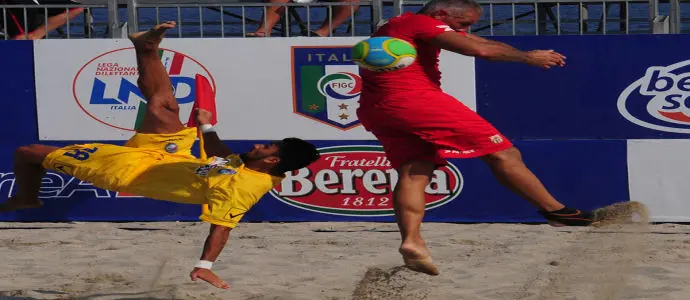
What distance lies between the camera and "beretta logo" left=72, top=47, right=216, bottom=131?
31.1 ft

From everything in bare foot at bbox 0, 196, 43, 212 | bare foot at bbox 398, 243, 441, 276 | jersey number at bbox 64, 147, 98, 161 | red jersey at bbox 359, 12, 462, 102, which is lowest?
bare foot at bbox 398, 243, 441, 276

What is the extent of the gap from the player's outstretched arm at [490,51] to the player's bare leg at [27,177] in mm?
2426

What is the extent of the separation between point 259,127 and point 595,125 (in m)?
2.47

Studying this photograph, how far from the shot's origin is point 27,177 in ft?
23.5

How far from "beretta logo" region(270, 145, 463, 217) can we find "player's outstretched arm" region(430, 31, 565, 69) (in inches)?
131

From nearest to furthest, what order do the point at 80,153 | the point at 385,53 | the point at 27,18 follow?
1. the point at 385,53
2. the point at 80,153
3. the point at 27,18

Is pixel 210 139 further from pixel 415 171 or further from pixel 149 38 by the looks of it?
pixel 415 171

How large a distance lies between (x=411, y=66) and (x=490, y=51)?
0.42m

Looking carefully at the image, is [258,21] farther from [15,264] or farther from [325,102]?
[15,264]

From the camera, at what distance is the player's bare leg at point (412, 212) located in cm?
629

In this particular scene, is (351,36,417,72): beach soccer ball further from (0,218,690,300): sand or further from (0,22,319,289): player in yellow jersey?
(0,218,690,300): sand

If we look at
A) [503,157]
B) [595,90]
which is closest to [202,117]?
[503,157]

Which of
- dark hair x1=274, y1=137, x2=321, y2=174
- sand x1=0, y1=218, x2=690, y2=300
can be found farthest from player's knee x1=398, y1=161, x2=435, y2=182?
sand x1=0, y1=218, x2=690, y2=300

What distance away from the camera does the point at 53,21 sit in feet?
32.6
